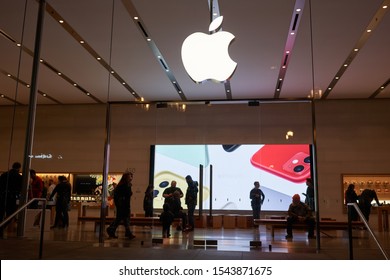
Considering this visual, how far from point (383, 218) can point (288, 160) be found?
3.75m

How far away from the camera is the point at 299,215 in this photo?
953 cm

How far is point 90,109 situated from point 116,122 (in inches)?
203

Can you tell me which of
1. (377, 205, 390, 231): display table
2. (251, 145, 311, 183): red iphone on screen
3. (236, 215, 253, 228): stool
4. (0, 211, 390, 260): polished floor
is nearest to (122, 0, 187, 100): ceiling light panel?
(251, 145, 311, 183): red iphone on screen

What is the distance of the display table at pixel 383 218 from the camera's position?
1250 cm

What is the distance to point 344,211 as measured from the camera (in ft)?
49.7

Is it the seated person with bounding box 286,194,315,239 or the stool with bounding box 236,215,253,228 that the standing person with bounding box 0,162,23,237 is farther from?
the seated person with bounding box 286,194,315,239

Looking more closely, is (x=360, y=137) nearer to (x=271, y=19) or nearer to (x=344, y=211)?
(x=344, y=211)

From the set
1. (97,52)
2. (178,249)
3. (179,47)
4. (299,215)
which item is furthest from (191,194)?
(97,52)

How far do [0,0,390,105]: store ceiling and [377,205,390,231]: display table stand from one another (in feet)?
13.3

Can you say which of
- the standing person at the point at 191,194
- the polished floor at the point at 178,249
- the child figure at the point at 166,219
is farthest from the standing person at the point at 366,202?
the child figure at the point at 166,219

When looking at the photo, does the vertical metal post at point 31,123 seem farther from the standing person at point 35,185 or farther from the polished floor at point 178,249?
the polished floor at point 178,249

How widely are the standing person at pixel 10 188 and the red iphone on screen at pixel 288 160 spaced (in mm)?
6075

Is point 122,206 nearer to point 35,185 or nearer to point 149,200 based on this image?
point 149,200

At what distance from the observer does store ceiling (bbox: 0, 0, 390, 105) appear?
8797mm
